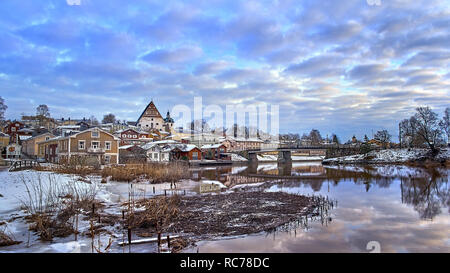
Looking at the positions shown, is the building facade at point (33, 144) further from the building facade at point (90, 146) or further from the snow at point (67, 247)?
the snow at point (67, 247)

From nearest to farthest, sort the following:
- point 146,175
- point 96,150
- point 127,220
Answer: point 127,220 < point 146,175 < point 96,150

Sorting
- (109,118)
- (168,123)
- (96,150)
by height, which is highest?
(109,118)

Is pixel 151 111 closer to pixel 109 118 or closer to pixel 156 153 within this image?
pixel 109 118

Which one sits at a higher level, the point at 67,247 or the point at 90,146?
the point at 90,146

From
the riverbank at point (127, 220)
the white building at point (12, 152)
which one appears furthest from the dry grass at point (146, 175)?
the white building at point (12, 152)

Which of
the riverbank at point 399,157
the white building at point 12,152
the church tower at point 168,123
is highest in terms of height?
the church tower at point 168,123

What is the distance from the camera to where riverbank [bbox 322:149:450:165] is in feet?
155

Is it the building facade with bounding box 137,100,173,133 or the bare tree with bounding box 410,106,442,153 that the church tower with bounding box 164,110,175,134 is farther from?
the bare tree with bounding box 410,106,442,153

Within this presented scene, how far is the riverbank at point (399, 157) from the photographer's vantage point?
155 ft

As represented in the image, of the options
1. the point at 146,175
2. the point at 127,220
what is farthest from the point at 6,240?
the point at 146,175

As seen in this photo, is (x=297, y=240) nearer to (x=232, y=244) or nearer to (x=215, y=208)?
(x=232, y=244)

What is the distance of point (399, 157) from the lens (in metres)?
53.4

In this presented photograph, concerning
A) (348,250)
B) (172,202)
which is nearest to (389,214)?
(348,250)
